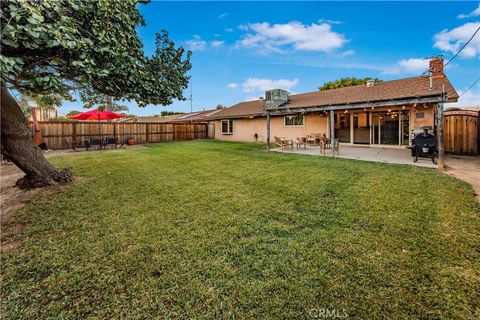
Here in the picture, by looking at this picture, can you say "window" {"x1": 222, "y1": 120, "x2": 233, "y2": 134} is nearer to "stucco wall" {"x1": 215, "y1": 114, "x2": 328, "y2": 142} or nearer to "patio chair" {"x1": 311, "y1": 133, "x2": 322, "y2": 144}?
"stucco wall" {"x1": 215, "y1": 114, "x2": 328, "y2": 142}

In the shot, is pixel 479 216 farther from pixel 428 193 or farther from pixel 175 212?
pixel 175 212

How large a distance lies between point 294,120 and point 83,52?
15.4 meters

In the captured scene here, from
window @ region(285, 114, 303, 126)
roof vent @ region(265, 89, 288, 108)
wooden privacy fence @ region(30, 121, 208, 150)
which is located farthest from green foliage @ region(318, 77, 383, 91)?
wooden privacy fence @ region(30, 121, 208, 150)

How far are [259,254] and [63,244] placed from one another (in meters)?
2.86

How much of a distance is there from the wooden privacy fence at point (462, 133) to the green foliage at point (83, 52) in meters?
12.9

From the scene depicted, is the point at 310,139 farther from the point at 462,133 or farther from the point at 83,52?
the point at 83,52

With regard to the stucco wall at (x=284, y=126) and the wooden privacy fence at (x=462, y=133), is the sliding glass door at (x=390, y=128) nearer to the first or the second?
the stucco wall at (x=284, y=126)

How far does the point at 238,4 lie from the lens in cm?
1145

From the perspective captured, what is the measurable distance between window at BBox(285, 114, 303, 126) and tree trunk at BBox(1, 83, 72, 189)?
48.5 ft

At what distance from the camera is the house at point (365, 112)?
999cm

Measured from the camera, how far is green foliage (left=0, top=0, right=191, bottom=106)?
3078mm

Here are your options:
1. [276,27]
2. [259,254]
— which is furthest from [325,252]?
[276,27]

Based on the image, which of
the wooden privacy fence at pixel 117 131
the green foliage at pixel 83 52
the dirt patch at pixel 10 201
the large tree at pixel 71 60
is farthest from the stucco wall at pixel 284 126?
the dirt patch at pixel 10 201

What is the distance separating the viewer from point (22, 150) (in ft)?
17.7
